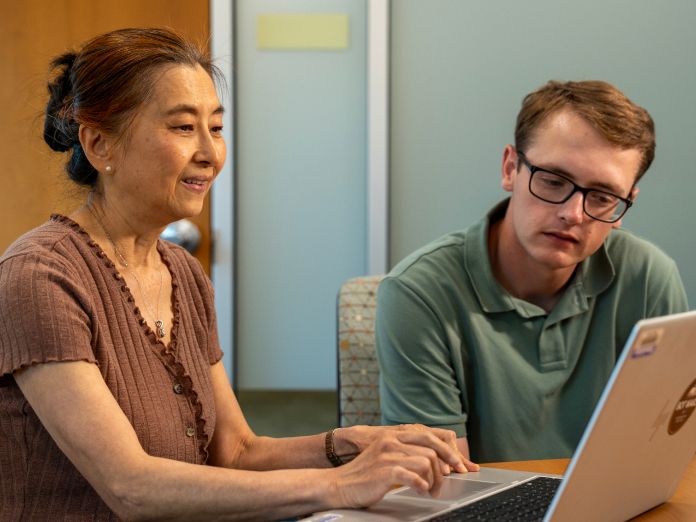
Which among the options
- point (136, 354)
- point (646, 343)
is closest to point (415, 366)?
point (136, 354)

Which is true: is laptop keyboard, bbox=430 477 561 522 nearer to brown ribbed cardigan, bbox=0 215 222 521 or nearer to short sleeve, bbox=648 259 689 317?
brown ribbed cardigan, bbox=0 215 222 521

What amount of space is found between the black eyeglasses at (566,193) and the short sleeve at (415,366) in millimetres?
291

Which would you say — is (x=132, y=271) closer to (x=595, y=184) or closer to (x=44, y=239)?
(x=44, y=239)

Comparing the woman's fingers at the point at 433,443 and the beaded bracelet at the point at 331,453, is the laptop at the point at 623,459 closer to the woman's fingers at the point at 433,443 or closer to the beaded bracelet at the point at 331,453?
the woman's fingers at the point at 433,443

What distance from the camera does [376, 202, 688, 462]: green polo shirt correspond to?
5.79ft

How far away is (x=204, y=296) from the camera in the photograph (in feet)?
5.59

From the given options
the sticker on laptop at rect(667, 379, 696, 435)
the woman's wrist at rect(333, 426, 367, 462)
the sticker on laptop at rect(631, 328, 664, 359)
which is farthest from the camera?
the woman's wrist at rect(333, 426, 367, 462)

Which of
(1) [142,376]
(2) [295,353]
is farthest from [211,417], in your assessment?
(2) [295,353]

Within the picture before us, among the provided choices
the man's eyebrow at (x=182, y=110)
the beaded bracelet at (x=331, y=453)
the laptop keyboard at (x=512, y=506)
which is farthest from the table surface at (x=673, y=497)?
the man's eyebrow at (x=182, y=110)

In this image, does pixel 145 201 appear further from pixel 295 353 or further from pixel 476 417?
pixel 295 353

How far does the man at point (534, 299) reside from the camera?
5.76ft

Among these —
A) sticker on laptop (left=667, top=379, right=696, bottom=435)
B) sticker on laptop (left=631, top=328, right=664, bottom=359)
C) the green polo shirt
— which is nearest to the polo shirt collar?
the green polo shirt

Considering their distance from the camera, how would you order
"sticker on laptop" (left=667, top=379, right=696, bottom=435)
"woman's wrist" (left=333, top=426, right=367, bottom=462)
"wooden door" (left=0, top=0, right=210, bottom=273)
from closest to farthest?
1. "sticker on laptop" (left=667, top=379, right=696, bottom=435)
2. "woman's wrist" (left=333, top=426, right=367, bottom=462)
3. "wooden door" (left=0, top=0, right=210, bottom=273)

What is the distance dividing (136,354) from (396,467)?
470mm
